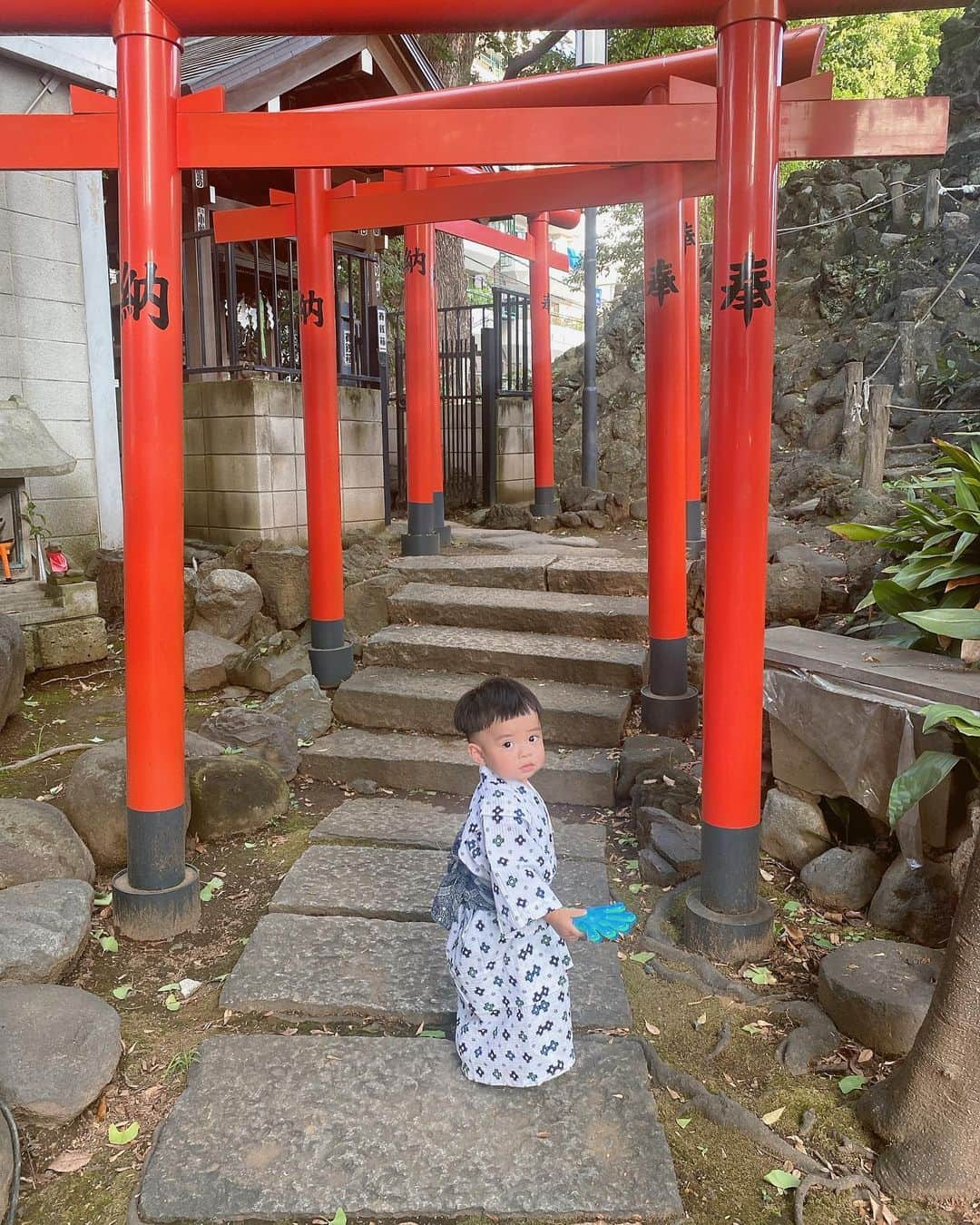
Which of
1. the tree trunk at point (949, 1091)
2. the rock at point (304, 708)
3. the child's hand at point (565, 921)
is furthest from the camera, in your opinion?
the rock at point (304, 708)

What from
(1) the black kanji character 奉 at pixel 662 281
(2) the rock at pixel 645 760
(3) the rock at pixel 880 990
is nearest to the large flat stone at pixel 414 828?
(2) the rock at pixel 645 760

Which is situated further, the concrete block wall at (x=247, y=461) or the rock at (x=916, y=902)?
the concrete block wall at (x=247, y=461)

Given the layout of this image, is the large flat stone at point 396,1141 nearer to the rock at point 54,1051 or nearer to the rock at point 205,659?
the rock at point 54,1051

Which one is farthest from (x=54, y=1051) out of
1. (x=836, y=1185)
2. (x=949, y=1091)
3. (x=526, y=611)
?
(x=526, y=611)

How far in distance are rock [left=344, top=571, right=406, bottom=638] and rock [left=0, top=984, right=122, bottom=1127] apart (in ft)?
13.4

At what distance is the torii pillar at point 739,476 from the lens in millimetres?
3123

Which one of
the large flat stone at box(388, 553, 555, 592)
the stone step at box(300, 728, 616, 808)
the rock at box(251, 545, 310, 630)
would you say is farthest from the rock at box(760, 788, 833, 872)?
the rock at box(251, 545, 310, 630)

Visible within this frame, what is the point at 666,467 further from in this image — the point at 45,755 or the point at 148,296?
the point at 45,755

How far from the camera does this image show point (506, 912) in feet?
8.23

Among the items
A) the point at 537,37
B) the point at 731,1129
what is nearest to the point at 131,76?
the point at 731,1129

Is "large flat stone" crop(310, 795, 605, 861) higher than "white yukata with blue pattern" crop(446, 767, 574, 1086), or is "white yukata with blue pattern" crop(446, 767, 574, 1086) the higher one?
"white yukata with blue pattern" crop(446, 767, 574, 1086)

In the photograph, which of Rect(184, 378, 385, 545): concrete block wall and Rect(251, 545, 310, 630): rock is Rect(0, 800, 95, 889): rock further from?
Rect(184, 378, 385, 545): concrete block wall

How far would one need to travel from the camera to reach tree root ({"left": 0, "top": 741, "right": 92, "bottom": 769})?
5004 millimetres

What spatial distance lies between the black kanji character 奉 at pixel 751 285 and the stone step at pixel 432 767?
2.59m
